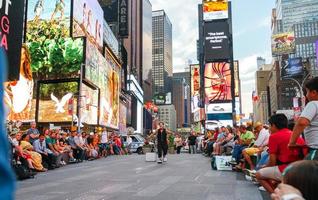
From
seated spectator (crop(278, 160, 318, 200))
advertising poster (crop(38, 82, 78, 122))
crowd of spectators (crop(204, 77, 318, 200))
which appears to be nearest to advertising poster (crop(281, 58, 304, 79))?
advertising poster (crop(38, 82, 78, 122))

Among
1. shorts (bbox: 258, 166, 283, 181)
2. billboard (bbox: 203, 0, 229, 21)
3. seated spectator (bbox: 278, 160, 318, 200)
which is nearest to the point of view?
seated spectator (bbox: 278, 160, 318, 200)

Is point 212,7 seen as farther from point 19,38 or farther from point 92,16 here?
point 19,38

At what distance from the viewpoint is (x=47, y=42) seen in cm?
4425

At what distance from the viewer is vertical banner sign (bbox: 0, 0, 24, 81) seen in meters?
9.62

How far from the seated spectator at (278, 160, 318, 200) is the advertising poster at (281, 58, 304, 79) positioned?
57.2 meters

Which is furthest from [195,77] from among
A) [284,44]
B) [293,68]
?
[293,68]

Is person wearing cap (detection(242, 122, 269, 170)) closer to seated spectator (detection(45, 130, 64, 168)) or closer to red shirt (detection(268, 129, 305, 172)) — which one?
red shirt (detection(268, 129, 305, 172))

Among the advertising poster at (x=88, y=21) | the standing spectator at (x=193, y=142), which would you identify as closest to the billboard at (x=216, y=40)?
the advertising poster at (x=88, y=21)

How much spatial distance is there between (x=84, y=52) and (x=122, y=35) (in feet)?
114

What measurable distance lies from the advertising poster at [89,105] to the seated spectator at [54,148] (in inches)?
1007

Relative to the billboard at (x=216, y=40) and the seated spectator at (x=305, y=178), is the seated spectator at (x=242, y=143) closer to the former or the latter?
the seated spectator at (x=305, y=178)

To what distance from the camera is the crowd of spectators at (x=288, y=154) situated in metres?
1.64

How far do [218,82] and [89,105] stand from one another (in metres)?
27.6

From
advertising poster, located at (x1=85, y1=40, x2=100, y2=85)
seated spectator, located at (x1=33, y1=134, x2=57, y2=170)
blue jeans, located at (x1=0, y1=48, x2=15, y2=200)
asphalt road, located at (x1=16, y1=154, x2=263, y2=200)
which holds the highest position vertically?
advertising poster, located at (x1=85, y1=40, x2=100, y2=85)
